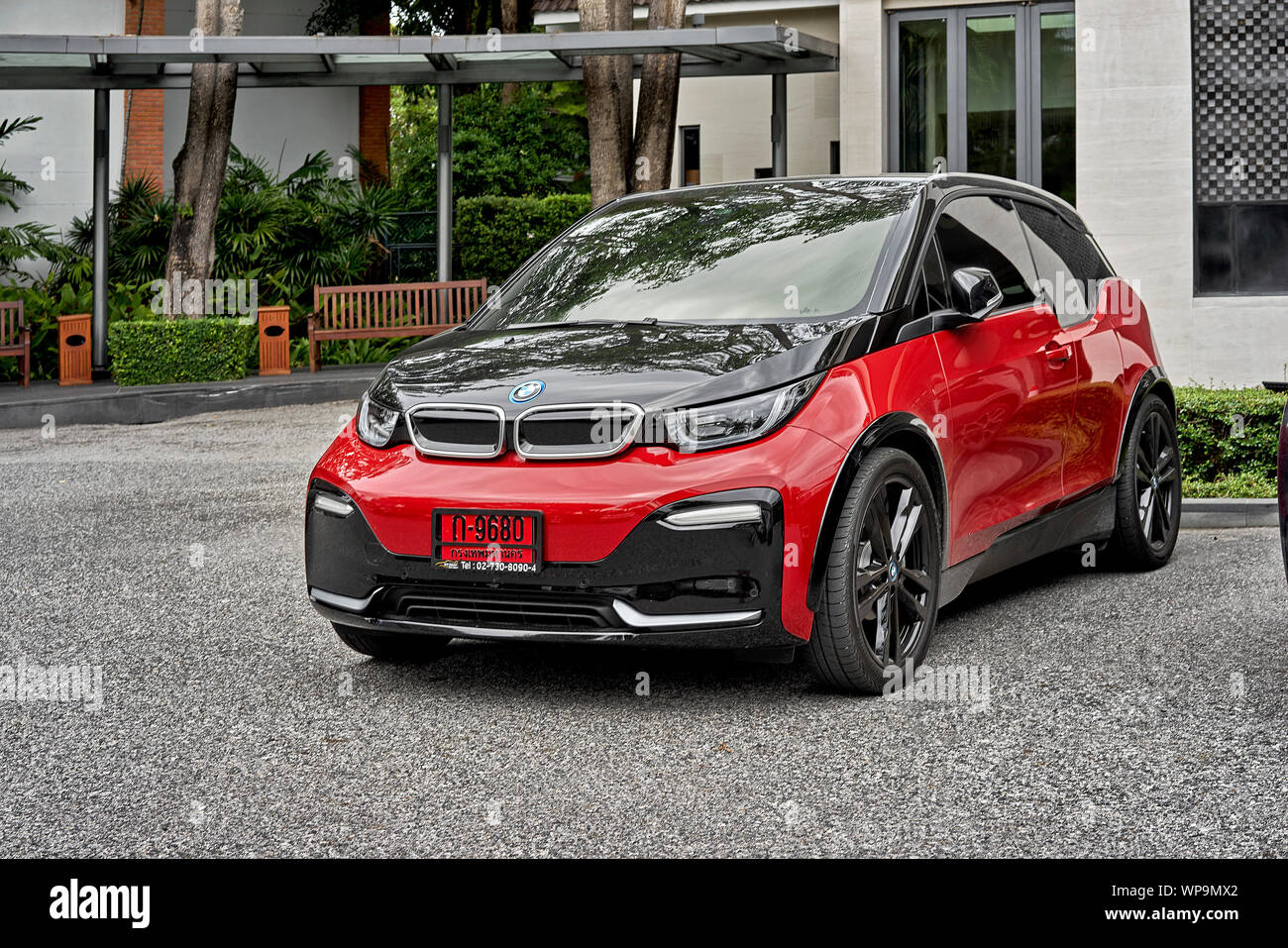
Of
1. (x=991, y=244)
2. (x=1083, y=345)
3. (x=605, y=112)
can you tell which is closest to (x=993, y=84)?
(x=605, y=112)

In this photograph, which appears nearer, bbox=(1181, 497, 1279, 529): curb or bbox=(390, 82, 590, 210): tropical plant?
bbox=(1181, 497, 1279, 529): curb

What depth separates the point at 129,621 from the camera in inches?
275

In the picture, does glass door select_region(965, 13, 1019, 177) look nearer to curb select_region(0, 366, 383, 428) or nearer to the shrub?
curb select_region(0, 366, 383, 428)

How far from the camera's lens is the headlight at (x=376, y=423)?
17.9 feet

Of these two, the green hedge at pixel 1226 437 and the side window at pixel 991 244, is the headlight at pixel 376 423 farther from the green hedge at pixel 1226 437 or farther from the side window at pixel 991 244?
the green hedge at pixel 1226 437

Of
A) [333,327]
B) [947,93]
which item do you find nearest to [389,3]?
[333,327]

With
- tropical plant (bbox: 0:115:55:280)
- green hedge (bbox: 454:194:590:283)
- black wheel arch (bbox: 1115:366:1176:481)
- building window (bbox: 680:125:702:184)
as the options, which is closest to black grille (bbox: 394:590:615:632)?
black wheel arch (bbox: 1115:366:1176:481)

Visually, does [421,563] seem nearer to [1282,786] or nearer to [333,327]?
[1282,786]

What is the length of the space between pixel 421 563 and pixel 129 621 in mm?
2393

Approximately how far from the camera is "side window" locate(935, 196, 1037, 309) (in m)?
6.39

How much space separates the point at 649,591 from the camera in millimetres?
4996

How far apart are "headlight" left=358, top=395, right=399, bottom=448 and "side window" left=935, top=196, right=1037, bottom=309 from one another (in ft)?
7.45

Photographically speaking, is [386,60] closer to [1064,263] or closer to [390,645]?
[1064,263]
